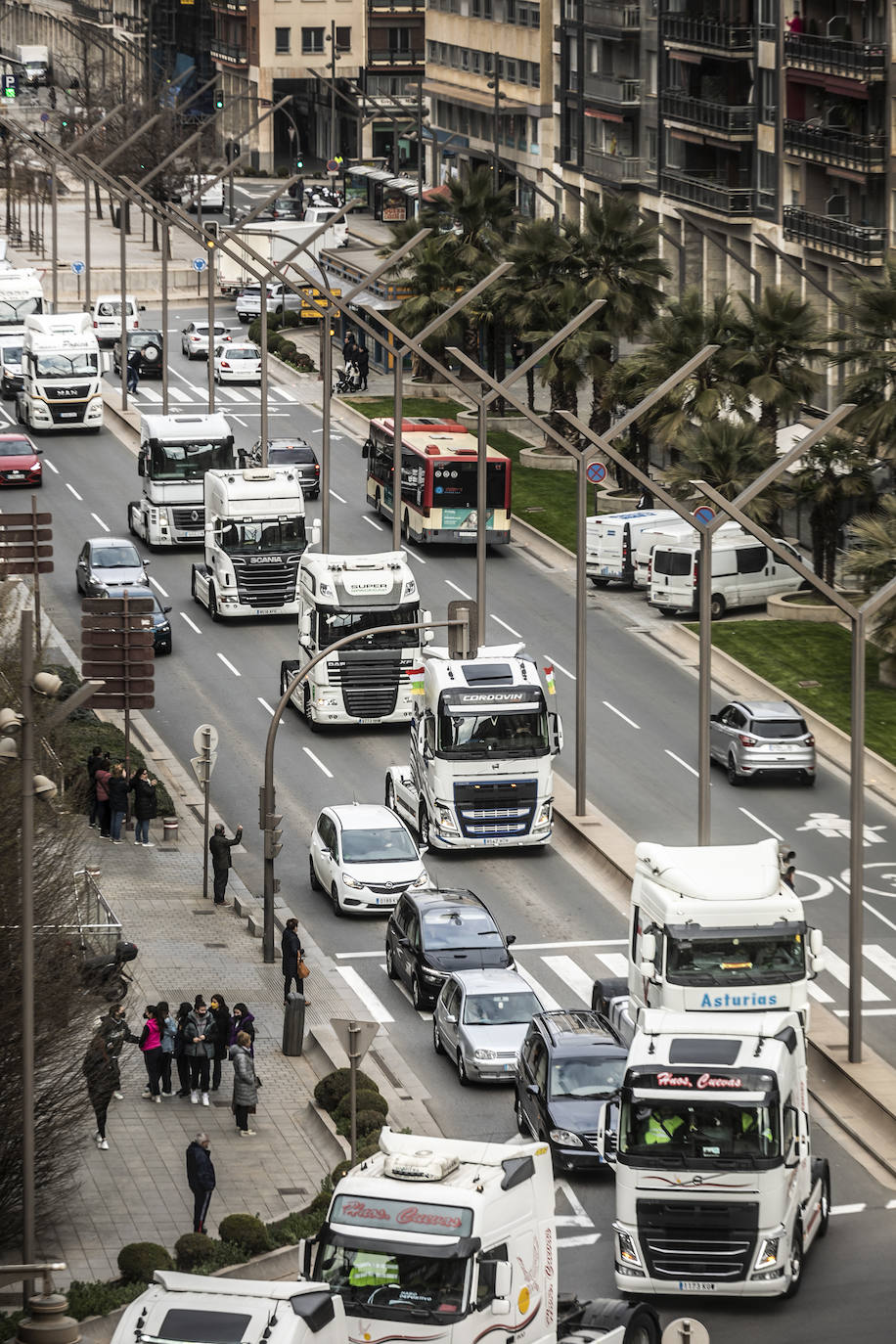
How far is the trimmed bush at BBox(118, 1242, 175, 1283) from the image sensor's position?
3114 cm

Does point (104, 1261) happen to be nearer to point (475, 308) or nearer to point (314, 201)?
point (475, 308)

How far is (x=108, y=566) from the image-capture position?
6994 cm

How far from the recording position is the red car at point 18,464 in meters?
84.3

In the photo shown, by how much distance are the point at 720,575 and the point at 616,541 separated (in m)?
3.85

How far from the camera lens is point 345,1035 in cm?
3278

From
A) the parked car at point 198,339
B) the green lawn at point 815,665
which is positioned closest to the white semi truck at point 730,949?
the green lawn at point 815,665

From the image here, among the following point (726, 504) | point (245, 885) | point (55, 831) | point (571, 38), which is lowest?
point (245, 885)

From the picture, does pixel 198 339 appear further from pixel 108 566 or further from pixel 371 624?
pixel 371 624

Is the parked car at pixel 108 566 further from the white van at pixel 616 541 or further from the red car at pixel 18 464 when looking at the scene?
the red car at pixel 18 464

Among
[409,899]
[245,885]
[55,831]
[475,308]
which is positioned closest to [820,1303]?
[55,831]

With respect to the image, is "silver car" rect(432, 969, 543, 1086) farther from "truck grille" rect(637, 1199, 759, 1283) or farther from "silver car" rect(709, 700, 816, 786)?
"silver car" rect(709, 700, 816, 786)

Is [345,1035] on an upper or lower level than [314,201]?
lower

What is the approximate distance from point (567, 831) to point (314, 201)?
9935cm

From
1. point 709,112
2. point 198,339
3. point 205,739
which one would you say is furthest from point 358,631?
point 198,339
